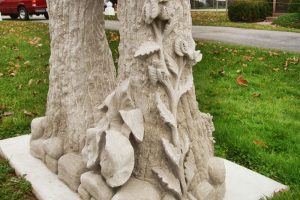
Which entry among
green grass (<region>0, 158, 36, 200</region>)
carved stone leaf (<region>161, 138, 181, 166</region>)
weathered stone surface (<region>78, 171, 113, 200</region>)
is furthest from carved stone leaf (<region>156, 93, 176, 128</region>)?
green grass (<region>0, 158, 36, 200</region>)

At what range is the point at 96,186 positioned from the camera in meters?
2.45

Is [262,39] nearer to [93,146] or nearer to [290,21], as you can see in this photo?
[290,21]

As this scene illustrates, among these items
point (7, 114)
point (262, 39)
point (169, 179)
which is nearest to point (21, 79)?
point (7, 114)

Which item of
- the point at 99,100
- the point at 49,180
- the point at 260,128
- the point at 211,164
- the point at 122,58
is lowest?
the point at 260,128

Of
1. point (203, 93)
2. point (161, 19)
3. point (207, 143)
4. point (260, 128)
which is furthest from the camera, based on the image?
point (203, 93)

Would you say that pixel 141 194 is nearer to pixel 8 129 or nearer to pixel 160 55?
pixel 160 55

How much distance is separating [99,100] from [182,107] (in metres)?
0.82

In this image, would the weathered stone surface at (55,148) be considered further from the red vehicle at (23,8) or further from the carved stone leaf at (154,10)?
the red vehicle at (23,8)

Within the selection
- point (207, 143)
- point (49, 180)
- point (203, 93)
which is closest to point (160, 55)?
point (207, 143)

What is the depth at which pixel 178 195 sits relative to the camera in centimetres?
238

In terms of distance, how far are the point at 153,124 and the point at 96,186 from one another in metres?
0.50

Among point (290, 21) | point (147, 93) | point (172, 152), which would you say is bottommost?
point (290, 21)

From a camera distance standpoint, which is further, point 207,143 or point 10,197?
point 10,197

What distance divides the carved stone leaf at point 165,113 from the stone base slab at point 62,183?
2.58ft
